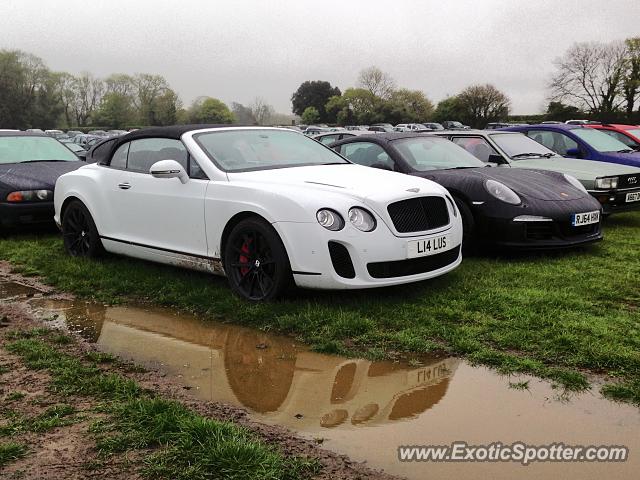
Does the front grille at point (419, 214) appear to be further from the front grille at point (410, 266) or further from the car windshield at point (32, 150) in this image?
the car windshield at point (32, 150)

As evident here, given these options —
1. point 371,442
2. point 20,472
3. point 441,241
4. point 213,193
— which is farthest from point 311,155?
point 20,472

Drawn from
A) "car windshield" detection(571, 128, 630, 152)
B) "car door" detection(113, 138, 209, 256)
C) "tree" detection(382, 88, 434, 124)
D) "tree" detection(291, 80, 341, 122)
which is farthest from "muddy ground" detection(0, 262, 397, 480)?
"tree" detection(291, 80, 341, 122)

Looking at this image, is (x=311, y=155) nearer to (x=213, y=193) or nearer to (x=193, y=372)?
(x=213, y=193)

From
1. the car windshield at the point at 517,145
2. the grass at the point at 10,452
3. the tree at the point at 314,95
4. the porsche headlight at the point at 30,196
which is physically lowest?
the grass at the point at 10,452

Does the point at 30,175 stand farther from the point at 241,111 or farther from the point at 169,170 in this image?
the point at 241,111

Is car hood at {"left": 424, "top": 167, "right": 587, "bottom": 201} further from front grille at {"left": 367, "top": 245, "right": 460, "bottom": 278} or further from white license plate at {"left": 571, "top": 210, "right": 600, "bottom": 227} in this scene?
front grille at {"left": 367, "top": 245, "right": 460, "bottom": 278}

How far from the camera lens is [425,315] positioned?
16.0 feet

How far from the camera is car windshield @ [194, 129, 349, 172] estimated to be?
5.88m

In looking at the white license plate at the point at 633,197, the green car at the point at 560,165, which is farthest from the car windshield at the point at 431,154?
the white license plate at the point at 633,197

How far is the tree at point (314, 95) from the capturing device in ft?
357

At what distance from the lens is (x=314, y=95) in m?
109

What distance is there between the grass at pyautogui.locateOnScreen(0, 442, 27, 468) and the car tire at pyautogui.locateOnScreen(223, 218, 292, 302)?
8.07ft

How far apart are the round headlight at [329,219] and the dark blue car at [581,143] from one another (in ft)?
21.6

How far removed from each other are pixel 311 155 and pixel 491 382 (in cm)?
327
